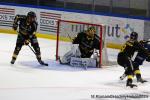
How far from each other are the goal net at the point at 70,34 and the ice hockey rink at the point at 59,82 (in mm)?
274

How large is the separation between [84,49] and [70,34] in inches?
31.0

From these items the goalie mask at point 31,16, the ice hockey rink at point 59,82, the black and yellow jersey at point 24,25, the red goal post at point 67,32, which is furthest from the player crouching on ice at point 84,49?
the goalie mask at point 31,16

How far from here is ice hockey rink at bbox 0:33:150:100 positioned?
851 centimetres

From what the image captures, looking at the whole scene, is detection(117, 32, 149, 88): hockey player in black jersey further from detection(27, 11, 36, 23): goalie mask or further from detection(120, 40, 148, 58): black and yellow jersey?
detection(27, 11, 36, 23): goalie mask

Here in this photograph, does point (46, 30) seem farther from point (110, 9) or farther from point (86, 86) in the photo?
point (86, 86)

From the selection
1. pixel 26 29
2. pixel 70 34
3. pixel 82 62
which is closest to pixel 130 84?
pixel 82 62

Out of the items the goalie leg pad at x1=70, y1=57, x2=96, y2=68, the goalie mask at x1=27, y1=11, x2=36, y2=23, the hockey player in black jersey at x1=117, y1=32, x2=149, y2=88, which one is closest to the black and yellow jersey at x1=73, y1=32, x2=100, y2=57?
the goalie leg pad at x1=70, y1=57, x2=96, y2=68

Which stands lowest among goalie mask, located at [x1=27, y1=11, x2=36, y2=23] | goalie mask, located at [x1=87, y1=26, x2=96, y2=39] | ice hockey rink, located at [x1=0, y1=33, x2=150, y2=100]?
ice hockey rink, located at [x1=0, y1=33, x2=150, y2=100]

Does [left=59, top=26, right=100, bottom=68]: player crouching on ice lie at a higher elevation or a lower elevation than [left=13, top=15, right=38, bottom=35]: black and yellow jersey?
lower

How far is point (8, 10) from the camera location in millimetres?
16656

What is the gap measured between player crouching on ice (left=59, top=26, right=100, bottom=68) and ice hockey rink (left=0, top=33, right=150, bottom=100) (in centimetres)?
19

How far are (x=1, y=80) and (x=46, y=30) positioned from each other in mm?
6196

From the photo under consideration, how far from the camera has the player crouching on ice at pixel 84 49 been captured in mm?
11266

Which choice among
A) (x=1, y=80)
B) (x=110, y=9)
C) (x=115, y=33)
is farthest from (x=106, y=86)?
(x=110, y=9)
